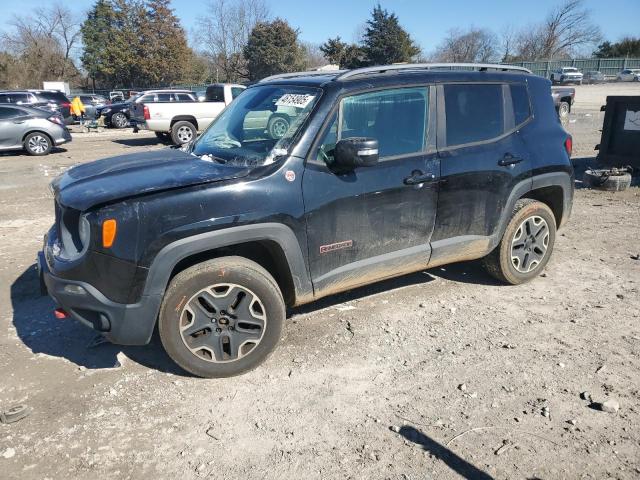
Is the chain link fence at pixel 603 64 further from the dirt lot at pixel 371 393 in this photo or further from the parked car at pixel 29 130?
the dirt lot at pixel 371 393

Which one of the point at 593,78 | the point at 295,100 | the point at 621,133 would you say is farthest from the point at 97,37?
the point at 295,100

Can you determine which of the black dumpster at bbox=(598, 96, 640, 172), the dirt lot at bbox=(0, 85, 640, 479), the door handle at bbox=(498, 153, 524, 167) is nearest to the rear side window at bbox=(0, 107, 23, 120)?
the dirt lot at bbox=(0, 85, 640, 479)

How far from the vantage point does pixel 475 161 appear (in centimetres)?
400

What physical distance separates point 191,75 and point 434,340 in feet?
190

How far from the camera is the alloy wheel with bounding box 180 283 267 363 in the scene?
3.13 m

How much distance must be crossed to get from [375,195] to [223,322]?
4.55 feet

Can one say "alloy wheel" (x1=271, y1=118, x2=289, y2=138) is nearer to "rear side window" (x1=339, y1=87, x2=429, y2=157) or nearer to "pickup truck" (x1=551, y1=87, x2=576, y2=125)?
"rear side window" (x1=339, y1=87, x2=429, y2=157)

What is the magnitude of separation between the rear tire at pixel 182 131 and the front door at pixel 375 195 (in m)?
13.2

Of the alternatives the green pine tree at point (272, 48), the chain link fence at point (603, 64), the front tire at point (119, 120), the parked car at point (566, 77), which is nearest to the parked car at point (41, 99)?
the front tire at point (119, 120)

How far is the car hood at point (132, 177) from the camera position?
2.96m

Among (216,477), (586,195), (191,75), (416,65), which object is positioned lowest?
(216,477)

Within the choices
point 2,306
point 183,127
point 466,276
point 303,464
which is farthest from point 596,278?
point 183,127

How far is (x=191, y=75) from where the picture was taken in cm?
5597

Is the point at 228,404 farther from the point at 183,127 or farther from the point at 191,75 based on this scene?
the point at 191,75
